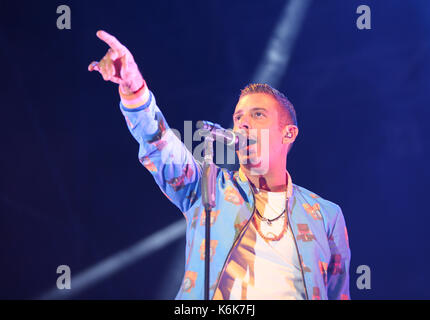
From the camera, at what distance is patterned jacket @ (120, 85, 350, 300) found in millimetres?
1894

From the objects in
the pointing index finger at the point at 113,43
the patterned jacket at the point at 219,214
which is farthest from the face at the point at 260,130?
the pointing index finger at the point at 113,43

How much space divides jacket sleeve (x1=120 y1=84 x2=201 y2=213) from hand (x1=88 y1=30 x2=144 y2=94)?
0.05 meters

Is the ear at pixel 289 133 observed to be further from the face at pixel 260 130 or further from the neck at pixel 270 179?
the neck at pixel 270 179

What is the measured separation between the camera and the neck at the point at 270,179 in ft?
7.69

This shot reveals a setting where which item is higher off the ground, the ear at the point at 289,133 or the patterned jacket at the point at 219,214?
the ear at the point at 289,133

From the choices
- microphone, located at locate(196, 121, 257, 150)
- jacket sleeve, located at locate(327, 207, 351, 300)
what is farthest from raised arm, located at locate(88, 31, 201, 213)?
jacket sleeve, located at locate(327, 207, 351, 300)

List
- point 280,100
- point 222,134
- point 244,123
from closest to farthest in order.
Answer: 1. point 222,134
2. point 244,123
3. point 280,100

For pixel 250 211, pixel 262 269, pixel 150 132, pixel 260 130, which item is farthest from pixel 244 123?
pixel 262 269

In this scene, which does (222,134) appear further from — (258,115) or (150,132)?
(258,115)

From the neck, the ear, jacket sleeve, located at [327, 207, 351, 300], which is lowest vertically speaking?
jacket sleeve, located at [327, 207, 351, 300]

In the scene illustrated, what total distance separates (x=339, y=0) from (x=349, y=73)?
51 centimetres

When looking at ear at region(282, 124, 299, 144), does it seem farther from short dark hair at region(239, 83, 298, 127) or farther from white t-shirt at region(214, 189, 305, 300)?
white t-shirt at region(214, 189, 305, 300)

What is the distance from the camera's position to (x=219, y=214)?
2.08 m

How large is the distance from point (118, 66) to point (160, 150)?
40 cm
